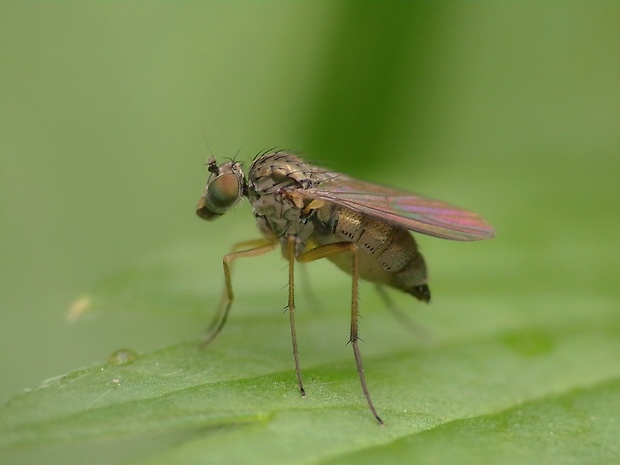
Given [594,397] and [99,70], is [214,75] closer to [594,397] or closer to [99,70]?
[99,70]

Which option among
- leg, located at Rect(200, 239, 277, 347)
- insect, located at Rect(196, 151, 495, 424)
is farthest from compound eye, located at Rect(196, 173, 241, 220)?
leg, located at Rect(200, 239, 277, 347)

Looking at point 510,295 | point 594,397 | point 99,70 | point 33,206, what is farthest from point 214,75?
point 594,397

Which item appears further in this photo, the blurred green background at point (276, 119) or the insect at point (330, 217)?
the blurred green background at point (276, 119)

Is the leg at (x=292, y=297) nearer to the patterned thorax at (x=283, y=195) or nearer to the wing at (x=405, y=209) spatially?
the patterned thorax at (x=283, y=195)

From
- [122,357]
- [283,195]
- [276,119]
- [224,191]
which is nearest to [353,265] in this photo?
[283,195]

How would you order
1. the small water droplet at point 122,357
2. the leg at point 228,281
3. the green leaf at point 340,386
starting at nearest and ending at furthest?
the green leaf at point 340,386 → the small water droplet at point 122,357 → the leg at point 228,281

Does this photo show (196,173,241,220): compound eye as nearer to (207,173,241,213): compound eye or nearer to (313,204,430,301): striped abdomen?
(207,173,241,213): compound eye

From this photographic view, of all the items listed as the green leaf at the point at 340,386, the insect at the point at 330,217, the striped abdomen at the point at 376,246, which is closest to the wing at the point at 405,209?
the insect at the point at 330,217
